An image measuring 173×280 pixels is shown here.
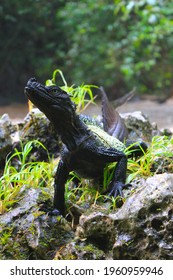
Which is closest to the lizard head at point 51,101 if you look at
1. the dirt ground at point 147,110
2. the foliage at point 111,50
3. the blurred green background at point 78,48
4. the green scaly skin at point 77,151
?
the green scaly skin at point 77,151

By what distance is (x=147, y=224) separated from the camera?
198 centimetres

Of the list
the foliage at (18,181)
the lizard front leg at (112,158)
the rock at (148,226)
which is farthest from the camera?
the foliage at (18,181)

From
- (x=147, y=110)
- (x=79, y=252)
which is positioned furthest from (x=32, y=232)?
(x=147, y=110)

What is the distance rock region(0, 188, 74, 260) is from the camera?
2213 millimetres

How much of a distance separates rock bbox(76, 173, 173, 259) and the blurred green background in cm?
592

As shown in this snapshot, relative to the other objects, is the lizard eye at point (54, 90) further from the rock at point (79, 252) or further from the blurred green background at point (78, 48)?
the blurred green background at point (78, 48)

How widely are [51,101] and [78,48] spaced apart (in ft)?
22.1

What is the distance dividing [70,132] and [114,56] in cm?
614

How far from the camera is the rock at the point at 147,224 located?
1.93 metres

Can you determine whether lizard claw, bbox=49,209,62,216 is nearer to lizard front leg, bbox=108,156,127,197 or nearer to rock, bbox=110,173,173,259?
lizard front leg, bbox=108,156,127,197

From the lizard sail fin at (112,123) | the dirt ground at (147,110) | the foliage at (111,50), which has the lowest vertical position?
the lizard sail fin at (112,123)

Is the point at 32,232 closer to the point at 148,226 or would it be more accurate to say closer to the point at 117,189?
the point at 117,189

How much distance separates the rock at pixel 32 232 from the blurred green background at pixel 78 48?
553 cm
